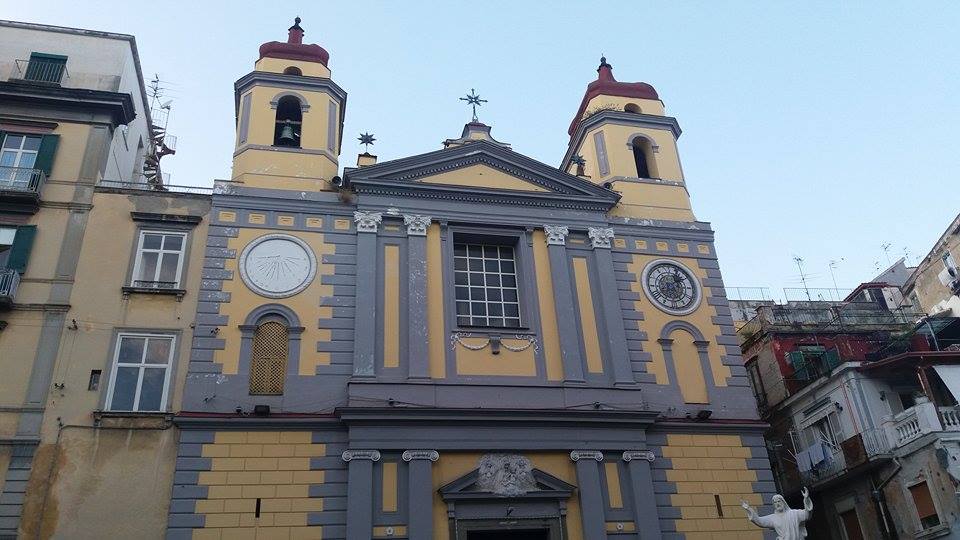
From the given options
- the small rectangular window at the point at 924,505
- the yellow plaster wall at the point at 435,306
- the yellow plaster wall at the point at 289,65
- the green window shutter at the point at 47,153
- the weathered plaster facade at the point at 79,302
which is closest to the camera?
the weathered plaster facade at the point at 79,302

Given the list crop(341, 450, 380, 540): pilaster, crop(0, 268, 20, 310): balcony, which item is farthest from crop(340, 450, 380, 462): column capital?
crop(0, 268, 20, 310): balcony

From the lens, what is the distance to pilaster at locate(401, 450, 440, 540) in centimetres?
1609

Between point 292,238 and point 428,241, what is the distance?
10.5 feet

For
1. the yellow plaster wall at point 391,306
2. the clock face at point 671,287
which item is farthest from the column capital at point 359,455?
the clock face at point 671,287

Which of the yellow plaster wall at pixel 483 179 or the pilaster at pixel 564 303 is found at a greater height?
the yellow plaster wall at pixel 483 179

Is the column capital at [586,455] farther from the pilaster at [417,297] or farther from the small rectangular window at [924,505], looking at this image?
the small rectangular window at [924,505]

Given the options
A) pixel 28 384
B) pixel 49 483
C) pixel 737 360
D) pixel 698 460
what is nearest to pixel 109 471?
pixel 49 483

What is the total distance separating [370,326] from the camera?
18344 mm

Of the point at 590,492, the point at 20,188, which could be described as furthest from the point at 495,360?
the point at 20,188

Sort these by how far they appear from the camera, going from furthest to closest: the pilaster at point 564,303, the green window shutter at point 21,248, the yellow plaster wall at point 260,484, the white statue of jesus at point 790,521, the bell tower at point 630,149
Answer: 1. the bell tower at point 630,149
2. the pilaster at point 564,303
3. the green window shutter at point 21,248
4. the yellow plaster wall at point 260,484
5. the white statue of jesus at point 790,521

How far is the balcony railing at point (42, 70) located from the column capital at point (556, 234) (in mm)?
12704

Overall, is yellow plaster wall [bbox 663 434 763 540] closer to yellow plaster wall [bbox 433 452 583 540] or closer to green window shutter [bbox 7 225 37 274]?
yellow plaster wall [bbox 433 452 583 540]

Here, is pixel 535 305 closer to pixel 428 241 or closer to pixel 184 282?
pixel 428 241

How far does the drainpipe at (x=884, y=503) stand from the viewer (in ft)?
73.7
